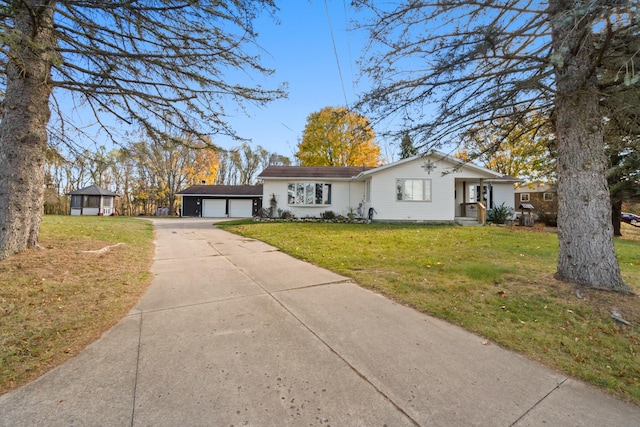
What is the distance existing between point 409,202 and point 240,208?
19365 mm

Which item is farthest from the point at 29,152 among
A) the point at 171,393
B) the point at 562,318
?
the point at 562,318

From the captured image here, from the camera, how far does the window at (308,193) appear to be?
17781 millimetres

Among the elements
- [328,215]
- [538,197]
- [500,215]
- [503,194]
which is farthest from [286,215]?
[538,197]

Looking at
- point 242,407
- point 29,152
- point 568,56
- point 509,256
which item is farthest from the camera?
point 509,256

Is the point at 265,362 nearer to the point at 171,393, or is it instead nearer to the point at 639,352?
the point at 171,393

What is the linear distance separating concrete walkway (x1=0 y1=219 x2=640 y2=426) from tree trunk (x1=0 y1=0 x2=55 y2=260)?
3.49m

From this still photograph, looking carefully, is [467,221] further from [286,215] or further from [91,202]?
[91,202]

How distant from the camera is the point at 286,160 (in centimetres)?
4419

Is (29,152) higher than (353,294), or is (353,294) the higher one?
(29,152)

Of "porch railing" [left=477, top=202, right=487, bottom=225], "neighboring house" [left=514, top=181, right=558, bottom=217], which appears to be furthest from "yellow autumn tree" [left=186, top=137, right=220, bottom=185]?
"neighboring house" [left=514, top=181, right=558, bottom=217]

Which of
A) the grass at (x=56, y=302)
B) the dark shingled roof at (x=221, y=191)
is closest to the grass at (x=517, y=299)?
the grass at (x=56, y=302)

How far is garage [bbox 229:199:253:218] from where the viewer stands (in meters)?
29.4

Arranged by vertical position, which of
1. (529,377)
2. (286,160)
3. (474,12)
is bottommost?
(529,377)

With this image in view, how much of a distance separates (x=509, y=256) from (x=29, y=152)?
10.8 metres
